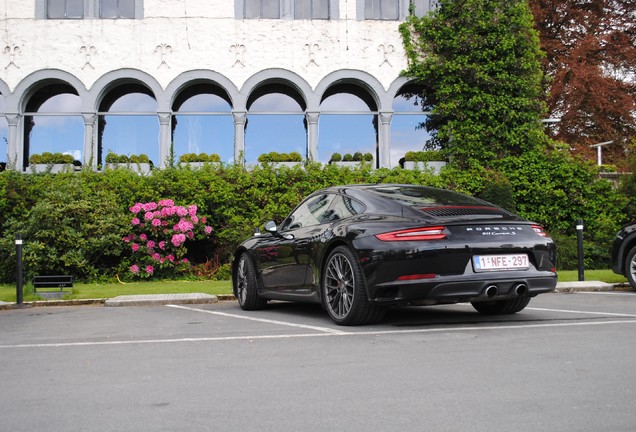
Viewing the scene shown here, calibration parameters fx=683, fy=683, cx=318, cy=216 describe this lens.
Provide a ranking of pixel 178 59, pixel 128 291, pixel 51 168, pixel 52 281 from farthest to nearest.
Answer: pixel 178 59
pixel 51 168
pixel 128 291
pixel 52 281

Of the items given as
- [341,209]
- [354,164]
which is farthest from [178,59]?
[341,209]

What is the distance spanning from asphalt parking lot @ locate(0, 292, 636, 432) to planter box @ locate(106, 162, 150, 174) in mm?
11587

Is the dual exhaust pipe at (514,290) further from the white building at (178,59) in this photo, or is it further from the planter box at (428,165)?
the white building at (178,59)

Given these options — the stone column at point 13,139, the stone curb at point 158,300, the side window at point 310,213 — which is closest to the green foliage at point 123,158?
the stone column at point 13,139

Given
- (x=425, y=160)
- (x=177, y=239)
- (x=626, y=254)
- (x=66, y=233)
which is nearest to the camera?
(x=626, y=254)

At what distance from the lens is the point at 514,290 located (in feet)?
20.5

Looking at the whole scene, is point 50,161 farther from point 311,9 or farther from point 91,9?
point 311,9

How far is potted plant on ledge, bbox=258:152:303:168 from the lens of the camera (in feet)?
64.2

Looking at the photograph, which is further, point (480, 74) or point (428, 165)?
point (428, 165)

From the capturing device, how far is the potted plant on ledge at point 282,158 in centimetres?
1956

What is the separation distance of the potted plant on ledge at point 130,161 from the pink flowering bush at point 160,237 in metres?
2.91

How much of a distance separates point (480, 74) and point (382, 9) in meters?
3.76

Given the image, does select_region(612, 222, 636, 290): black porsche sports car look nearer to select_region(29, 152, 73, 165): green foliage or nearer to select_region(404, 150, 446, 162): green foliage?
select_region(404, 150, 446, 162): green foliage

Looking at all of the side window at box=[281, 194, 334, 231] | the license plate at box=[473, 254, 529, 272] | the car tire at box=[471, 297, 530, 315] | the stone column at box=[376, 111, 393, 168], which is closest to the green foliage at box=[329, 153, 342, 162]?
the stone column at box=[376, 111, 393, 168]
